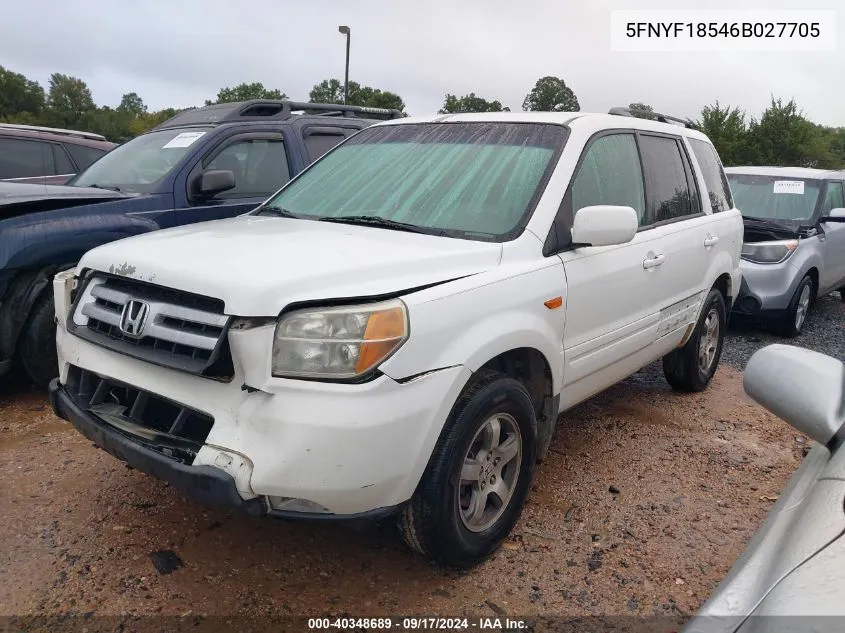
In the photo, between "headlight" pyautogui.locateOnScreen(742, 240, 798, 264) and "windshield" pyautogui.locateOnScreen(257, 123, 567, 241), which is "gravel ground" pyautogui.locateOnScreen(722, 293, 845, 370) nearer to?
"headlight" pyautogui.locateOnScreen(742, 240, 798, 264)

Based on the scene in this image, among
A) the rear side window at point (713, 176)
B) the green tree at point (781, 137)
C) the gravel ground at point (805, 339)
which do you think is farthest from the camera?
the green tree at point (781, 137)

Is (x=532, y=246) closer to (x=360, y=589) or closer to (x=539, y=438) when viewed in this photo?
(x=539, y=438)

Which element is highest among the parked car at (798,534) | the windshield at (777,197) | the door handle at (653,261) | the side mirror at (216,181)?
the side mirror at (216,181)

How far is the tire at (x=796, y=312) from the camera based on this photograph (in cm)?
689

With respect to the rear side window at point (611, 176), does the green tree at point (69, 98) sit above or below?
above

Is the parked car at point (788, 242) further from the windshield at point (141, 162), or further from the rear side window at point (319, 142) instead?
the windshield at point (141, 162)

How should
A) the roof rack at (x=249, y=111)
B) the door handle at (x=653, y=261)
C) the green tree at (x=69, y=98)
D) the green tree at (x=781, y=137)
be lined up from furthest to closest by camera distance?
the green tree at (x=69, y=98), the green tree at (x=781, y=137), the roof rack at (x=249, y=111), the door handle at (x=653, y=261)

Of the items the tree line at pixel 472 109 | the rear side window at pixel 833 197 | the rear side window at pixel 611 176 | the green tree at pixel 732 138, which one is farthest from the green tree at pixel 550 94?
the rear side window at pixel 611 176

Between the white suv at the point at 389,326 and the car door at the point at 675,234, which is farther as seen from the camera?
the car door at the point at 675,234

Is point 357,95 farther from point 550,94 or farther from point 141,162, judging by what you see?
point 141,162

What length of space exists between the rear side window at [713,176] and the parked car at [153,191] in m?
2.93

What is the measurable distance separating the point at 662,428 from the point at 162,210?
3631 millimetres

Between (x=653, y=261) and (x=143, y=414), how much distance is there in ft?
8.73

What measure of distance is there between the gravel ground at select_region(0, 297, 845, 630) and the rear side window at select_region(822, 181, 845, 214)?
194 inches
